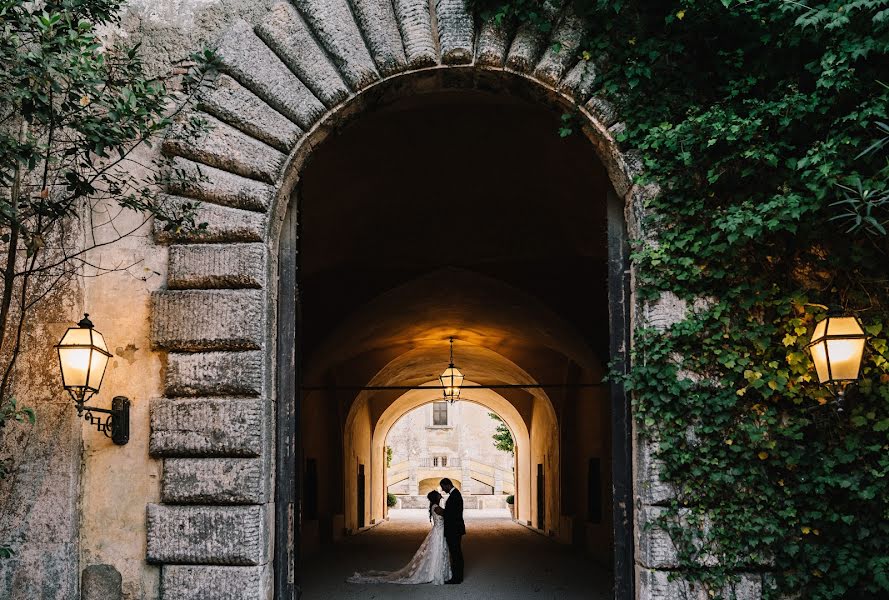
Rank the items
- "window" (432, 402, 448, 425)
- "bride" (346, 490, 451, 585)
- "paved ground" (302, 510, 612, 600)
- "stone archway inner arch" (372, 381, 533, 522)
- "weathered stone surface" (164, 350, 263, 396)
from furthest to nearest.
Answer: "window" (432, 402, 448, 425)
"stone archway inner arch" (372, 381, 533, 522)
"bride" (346, 490, 451, 585)
"paved ground" (302, 510, 612, 600)
"weathered stone surface" (164, 350, 263, 396)

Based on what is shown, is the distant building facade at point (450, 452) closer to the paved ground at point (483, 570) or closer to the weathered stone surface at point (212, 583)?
the paved ground at point (483, 570)

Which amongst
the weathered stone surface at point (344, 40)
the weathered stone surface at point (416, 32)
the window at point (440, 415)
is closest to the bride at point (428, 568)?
the weathered stone surface at point (344, 40)

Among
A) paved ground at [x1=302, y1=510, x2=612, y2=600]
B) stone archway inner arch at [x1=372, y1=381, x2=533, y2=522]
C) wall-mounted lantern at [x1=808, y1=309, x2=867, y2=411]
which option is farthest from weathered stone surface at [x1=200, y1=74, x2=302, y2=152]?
stone archway inner arch at [x1=372, y1=381, x2=533, y2=522]

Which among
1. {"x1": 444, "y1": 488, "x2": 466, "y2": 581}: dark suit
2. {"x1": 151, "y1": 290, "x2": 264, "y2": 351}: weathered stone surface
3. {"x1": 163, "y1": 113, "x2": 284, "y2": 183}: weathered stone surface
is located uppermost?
{"x1": 163, "y1": 113, "x2": 284, "y2": 183}: weathered stone surface

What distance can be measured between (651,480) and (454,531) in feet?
26.1

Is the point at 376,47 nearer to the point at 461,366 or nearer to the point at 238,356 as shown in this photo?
the point at 238,356

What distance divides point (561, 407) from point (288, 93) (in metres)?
13.0

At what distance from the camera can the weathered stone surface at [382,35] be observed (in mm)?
A: 5285

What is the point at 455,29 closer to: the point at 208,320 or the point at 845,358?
the point at 208,320

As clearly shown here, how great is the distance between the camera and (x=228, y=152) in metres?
5.24

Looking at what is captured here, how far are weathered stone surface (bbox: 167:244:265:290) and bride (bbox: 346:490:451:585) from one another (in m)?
7.59

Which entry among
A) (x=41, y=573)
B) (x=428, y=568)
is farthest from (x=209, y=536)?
(x=428, y=568)

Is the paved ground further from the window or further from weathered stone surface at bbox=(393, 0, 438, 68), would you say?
the window

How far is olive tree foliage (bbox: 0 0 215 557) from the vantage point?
4480 millimetres
